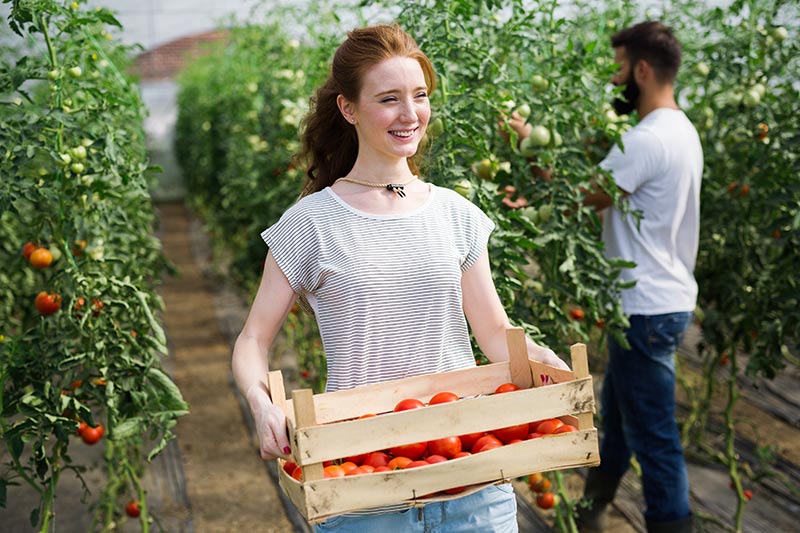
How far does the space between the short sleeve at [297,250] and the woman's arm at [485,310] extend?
28cm

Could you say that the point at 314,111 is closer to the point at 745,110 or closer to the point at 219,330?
the point at 745,110

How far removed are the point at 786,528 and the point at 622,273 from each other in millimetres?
1096

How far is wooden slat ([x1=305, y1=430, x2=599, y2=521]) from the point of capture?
130cm

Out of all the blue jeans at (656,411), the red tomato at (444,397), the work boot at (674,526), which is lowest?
the work boot at (674,526)

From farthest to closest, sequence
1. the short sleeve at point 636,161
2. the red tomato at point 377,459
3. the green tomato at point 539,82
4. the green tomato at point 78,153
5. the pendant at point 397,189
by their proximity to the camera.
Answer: the short sleeve at point 636,161, the green tomato at point 539,82, the green tomato at point 78,153, the pendant at point 397,189, the red tomato at point 377,459

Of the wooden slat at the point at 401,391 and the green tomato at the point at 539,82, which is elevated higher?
the green tomato at the point at 539,82

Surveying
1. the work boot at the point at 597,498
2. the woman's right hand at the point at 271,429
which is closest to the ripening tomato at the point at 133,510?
the work boot at the point at 597,498

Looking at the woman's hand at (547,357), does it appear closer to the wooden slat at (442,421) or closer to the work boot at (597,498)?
the wooden slat at (442,421)

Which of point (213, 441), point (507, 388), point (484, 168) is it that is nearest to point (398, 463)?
point (507, 388)

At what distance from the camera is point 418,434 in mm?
1361

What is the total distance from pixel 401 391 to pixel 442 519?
0.22 meters

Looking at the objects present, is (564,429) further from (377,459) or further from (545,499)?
(545,499)

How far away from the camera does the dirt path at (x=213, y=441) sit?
3.38m

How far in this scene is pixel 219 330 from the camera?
19.9 ft
